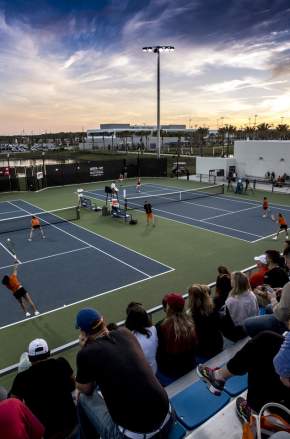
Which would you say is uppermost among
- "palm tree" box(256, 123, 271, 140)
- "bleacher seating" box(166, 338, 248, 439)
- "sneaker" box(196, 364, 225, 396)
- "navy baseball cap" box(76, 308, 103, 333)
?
"palm tree" box(256, 123, 271, 140)

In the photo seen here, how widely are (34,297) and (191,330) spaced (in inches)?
307

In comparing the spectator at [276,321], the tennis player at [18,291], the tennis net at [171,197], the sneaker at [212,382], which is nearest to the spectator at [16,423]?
the sneaker at [212,382]

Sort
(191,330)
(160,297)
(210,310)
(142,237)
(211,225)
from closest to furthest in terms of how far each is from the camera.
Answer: (191,330), (210,310), (160,297), (142,237), (211,225)

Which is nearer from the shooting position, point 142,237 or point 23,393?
point 23,393

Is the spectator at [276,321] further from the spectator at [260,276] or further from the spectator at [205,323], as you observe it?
the spectator at [260,276]

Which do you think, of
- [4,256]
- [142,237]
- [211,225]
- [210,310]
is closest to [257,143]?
[211,225]

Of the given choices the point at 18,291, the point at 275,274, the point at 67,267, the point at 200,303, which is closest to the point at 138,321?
the point at 200,303

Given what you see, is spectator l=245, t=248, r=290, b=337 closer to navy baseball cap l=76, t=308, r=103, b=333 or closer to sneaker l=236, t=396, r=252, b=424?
sneaker l=236, t=396, r=252, b=424

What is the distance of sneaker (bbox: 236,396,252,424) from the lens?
439 centimetres

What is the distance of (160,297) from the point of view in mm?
11688

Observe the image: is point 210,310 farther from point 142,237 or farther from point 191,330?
point 142,237

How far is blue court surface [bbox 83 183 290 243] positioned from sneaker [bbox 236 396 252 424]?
1378 cm

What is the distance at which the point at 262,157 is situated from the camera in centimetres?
3778

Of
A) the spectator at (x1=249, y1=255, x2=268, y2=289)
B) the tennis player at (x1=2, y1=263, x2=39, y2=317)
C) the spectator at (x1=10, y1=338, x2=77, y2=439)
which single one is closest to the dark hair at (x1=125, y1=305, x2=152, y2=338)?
the spectator at (x1=10, y1=338, x2=77, y2=439)
